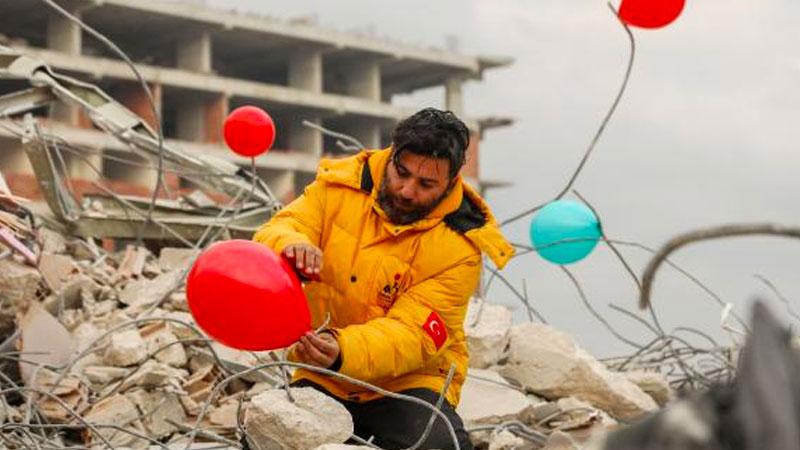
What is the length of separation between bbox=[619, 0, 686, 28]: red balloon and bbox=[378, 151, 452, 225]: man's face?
148 cm

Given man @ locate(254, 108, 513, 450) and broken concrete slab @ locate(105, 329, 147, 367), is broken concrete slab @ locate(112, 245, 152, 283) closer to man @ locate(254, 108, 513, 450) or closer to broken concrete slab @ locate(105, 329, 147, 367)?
broken concrete slab @ locate(105, 329, 147, 367)

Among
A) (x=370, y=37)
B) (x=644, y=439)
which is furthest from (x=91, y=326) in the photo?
(x=370, y=37)

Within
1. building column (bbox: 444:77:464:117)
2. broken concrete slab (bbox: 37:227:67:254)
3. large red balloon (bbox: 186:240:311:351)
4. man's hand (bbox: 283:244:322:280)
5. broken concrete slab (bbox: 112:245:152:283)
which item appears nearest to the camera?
large red balloon (bbox: 186:240:311:351)

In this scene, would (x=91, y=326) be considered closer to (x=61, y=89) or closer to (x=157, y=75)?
(x=61, y=89)

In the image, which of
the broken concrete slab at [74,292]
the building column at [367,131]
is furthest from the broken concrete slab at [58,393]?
the building column at [367,131]

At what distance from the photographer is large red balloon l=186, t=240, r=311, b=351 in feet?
9.96

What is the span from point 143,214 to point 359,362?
4630mm

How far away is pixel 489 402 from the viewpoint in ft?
16.8

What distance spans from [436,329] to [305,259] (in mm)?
714

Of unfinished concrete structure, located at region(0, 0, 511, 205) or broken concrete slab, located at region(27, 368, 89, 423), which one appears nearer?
broken concrete slab, located at region(27, 368, 89, 423)

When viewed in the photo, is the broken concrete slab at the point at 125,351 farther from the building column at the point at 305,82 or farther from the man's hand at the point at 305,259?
the building column at the point at 305,82

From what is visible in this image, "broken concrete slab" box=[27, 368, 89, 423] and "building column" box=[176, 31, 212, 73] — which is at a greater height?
"broken concrete slab" box=[27, 368, 89, 423]

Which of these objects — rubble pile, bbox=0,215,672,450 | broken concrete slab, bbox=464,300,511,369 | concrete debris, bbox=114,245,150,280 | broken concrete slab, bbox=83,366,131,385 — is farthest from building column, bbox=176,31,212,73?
broken concrete slab, bbox=83,366,131,385

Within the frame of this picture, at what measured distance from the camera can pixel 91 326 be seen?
614 centimetres
